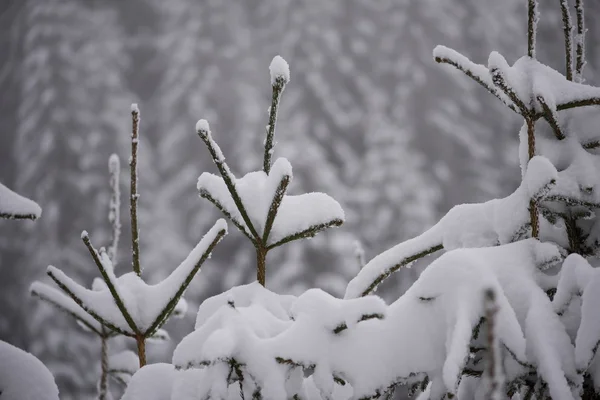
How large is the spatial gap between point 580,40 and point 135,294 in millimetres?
1091

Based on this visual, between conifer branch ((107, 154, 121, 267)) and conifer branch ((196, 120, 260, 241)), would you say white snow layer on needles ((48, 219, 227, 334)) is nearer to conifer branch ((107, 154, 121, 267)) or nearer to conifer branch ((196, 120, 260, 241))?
conifer branch ((196, 120, 260, 241))

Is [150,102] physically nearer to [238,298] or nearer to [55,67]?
[55,67]

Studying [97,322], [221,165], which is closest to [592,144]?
[221,165]

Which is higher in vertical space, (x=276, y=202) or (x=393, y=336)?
(x=276, y=202)

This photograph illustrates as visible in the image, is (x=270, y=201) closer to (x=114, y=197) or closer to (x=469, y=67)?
(x=469, y=67)

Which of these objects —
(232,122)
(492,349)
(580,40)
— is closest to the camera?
(492,349)

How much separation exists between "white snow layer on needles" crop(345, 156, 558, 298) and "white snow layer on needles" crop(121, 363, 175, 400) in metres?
0.37

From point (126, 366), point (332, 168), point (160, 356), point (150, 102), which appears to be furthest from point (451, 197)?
point (126, 366)

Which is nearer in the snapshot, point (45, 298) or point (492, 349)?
point (492, 349)

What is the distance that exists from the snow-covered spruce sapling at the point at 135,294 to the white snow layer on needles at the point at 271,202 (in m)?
0.06

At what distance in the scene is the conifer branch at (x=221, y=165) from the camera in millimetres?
808

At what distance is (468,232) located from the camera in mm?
910

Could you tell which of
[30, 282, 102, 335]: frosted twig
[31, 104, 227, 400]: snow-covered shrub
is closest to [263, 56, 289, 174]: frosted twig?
[31, 104, 227, 400]: snow-covered shrub

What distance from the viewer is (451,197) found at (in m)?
10.1
